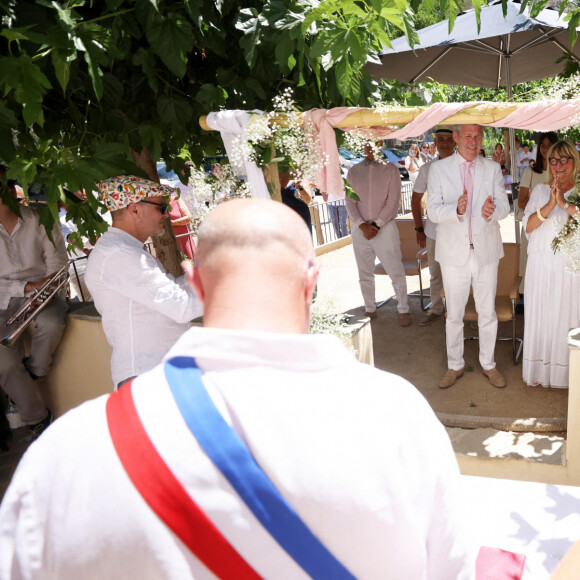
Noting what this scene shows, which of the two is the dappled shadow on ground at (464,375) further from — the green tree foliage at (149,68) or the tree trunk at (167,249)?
the green tree foliage at (149,68)

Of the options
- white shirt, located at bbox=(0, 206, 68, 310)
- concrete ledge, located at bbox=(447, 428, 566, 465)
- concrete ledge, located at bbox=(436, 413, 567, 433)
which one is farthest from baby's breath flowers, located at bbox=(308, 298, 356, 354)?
white shirt, located at bbox=(0, 206, 68, 310)

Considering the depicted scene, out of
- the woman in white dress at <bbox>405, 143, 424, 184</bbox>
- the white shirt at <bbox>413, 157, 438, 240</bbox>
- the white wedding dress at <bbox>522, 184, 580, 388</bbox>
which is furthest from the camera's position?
the woman in white dress at <bbox>405, 143, 424, 184</bbox>

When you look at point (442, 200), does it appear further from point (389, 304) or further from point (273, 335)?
point (273, 335)

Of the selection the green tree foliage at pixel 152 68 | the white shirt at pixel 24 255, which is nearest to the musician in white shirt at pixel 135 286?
the green tree foliage at pixel 152 68

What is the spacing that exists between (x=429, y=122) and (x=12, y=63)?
6.61 ft

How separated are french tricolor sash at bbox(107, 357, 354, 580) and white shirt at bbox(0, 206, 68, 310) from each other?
4237 mm

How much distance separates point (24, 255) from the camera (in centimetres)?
486

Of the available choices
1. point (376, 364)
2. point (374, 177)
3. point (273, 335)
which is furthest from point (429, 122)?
point (374, 177)

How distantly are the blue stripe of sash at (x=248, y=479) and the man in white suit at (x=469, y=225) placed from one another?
4.21 meters

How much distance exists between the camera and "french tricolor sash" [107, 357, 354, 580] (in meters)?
0.91

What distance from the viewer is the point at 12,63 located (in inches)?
104

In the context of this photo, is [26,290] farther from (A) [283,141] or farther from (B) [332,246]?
(B) [332,246]

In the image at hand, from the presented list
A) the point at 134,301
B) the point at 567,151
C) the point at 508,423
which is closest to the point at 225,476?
the point at 134,301

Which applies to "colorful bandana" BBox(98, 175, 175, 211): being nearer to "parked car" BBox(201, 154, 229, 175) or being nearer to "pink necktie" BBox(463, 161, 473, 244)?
"parked car" BBox(201, 154, 229, 175)
